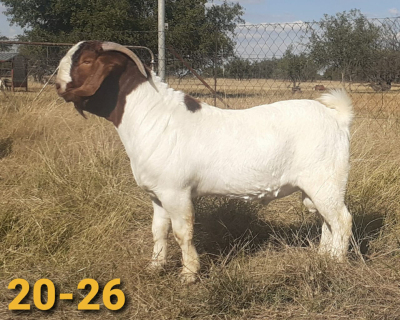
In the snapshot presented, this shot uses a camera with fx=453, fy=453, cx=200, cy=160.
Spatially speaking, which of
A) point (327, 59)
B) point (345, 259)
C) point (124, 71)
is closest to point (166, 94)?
point (124, 71)

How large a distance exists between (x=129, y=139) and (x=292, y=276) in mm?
1445

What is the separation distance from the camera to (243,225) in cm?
425

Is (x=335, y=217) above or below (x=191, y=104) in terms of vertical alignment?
below

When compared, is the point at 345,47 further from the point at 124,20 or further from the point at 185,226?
the point at 124,20

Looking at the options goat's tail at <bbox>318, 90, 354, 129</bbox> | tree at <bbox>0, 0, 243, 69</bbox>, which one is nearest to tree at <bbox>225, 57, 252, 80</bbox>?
goat's tail at <bbox>318, 90, 354, 129</bbox>

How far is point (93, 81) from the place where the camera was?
288 cm

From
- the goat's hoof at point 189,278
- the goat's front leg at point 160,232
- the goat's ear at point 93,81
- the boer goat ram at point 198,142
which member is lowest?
the goat's hoof at point 189,278

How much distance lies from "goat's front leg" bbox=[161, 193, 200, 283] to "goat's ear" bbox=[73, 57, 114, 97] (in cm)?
84

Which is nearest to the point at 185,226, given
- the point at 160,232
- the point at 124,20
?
the point at 160,232

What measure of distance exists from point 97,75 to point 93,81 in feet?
0.15

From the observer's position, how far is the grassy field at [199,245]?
9.41 ft

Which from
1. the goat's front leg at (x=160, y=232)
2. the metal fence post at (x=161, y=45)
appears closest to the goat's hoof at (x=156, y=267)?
the goat's front leg at (x=160, y=232)

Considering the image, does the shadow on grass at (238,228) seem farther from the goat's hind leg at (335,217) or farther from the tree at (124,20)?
the tree at (124,20)

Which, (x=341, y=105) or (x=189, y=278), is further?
(x=341, y=105)
